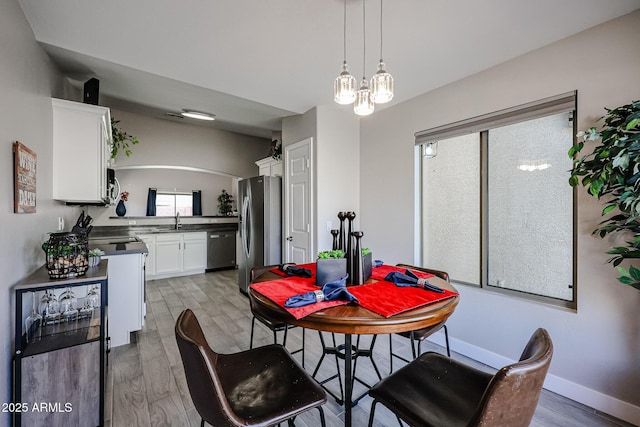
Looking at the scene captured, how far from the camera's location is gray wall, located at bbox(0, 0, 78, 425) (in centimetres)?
145

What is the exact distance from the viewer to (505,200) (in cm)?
243

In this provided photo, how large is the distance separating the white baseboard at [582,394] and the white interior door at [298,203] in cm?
199

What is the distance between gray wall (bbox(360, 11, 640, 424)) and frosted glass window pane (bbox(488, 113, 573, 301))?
162 mm

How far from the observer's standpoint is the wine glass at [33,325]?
65.5 inches

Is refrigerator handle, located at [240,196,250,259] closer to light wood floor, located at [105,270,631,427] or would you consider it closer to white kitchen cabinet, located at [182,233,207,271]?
light wood floor, located at [105,270,631,427]

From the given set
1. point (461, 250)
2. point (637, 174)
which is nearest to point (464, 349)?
point (461, 250)

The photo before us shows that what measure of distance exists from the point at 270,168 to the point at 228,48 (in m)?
2.38

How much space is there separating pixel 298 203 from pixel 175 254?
10.5 feet

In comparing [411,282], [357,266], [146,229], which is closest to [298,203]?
[357,266]

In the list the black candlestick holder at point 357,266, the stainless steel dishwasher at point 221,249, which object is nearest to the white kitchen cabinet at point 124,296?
the black candlestick holder at point 357,266

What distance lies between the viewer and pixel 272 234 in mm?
3943

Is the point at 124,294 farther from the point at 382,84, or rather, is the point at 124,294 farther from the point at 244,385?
the point at 382,84

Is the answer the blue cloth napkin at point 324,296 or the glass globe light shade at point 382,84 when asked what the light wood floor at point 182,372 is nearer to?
the blue cloth napkin at point 324,296

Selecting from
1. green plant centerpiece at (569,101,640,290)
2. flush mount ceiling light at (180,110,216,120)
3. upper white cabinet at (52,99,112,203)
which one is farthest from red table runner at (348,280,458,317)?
flush mount ceiling light at (180,110,216,120)
